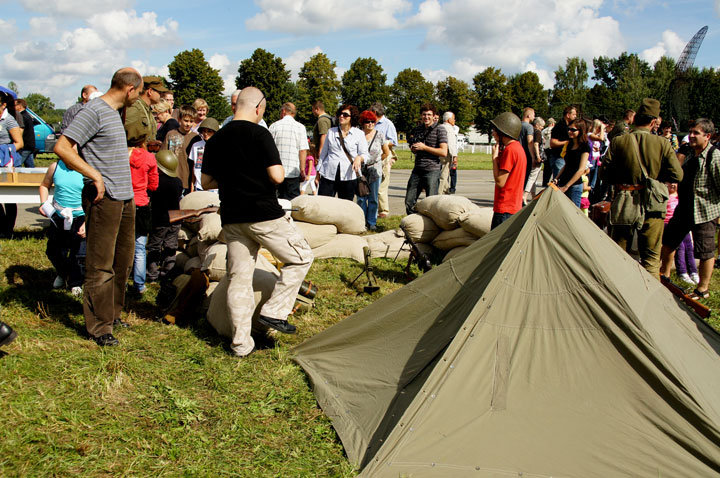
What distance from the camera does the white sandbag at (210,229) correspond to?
5.63m

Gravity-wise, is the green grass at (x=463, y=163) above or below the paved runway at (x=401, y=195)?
above

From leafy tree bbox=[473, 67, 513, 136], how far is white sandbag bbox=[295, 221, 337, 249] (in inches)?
2900

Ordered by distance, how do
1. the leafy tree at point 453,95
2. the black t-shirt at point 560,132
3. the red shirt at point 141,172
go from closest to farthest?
the red shirt at point 141,172
the black t-shirt at point 560,132
the leafy tree at point 453,95

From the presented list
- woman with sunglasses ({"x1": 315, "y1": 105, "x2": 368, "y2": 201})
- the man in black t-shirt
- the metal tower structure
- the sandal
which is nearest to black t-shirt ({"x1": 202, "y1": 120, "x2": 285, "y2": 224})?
the man in black t-shirt

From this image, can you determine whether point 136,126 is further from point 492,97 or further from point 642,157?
point 492,97

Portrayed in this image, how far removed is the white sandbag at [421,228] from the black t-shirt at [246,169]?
343 cm

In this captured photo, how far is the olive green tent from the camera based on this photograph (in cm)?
255

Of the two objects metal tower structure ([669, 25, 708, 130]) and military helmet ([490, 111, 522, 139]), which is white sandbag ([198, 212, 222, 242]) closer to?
military helmet ([490, 111, 522, 139])

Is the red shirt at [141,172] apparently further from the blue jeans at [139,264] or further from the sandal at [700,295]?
the sandal at [700,295]

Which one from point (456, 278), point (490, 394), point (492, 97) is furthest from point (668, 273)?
point (492, 97)

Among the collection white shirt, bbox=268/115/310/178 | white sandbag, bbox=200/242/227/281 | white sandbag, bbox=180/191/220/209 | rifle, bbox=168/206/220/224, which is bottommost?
white sandbag, bbox=200/242/227/281

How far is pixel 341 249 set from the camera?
23.5 ft

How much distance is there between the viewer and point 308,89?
241 feet

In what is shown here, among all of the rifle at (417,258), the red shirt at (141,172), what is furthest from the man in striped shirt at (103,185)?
the rifle at (417,258)
